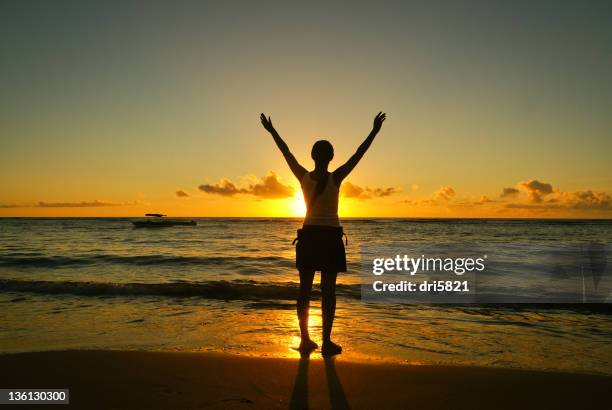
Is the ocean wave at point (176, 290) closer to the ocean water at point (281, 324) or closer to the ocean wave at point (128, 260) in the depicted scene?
the ocean water at point (281, 324)

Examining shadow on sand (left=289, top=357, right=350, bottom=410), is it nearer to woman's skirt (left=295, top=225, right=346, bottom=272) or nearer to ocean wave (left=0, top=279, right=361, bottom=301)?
woman's skirt (left=295, top=225, right=346, bottom=272)

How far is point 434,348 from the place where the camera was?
5.92 metres

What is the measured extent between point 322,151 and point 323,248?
3.50 ft

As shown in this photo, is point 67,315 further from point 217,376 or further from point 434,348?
point 434,348

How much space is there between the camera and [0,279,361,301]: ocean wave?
37.7 ft

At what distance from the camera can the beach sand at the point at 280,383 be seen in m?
3.68

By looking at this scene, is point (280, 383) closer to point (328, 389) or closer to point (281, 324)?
point (328, 389)

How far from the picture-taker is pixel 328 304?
490 cm

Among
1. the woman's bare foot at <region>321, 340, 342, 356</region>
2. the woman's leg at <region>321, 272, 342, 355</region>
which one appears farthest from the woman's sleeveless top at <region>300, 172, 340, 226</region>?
the woman's bare foot at <region>321, 340, 342, 356</region>


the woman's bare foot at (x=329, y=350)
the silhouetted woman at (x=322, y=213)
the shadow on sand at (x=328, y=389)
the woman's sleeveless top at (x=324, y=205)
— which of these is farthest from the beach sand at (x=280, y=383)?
the woman's sleeveless top at (x=324, y=205)

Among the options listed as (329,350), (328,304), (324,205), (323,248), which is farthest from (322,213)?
(329,350)

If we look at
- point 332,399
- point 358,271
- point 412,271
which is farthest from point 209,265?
point 332,399

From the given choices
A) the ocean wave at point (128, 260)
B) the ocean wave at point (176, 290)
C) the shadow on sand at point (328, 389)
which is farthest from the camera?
the ocean wave at point (128, 260)

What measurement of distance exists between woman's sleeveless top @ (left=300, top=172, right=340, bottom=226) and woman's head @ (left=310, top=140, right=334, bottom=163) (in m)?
0.22
